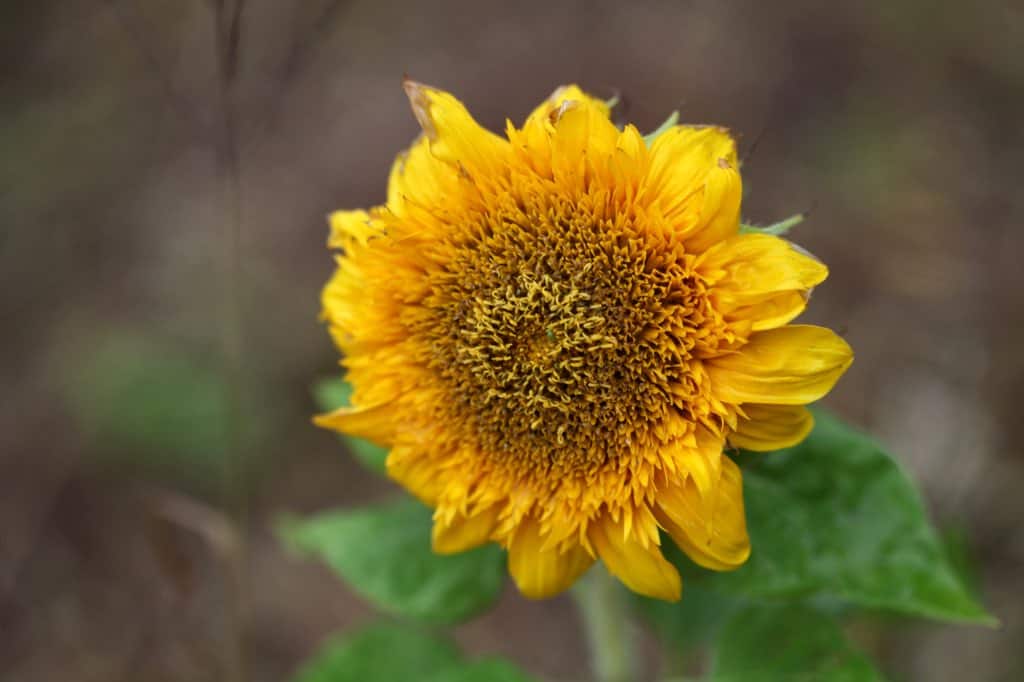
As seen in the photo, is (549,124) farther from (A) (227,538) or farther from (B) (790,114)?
(B) (790,114)

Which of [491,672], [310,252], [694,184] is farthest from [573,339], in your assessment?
[310,252]

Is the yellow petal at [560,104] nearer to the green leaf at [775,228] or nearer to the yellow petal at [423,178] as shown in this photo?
the yellow petal at [423,178]

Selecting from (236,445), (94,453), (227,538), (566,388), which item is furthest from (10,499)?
(566,388)

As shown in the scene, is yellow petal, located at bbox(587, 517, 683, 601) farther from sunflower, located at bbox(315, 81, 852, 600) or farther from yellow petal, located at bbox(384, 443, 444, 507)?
yellow petal, located at bbox(384, 443, 444, 507)

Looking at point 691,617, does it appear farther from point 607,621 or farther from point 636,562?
point 636,562

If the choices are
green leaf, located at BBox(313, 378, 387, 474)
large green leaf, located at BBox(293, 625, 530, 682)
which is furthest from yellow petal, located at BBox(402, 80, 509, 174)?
large green leaf, located at BBox(293, 625, 530, 682)
